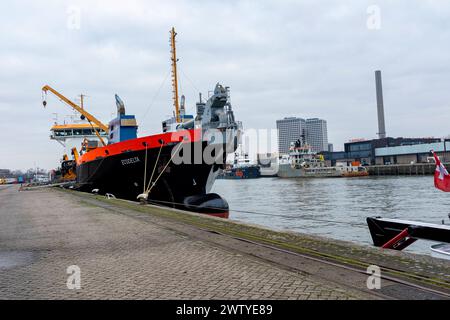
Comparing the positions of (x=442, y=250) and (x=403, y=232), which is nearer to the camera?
(x=442, y=250)

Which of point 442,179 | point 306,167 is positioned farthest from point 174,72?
point 306,167

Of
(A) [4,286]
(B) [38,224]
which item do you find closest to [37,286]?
(A) [4,286]

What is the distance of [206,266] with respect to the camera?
20.0ft

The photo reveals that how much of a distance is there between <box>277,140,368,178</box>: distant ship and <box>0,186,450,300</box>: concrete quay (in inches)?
3119

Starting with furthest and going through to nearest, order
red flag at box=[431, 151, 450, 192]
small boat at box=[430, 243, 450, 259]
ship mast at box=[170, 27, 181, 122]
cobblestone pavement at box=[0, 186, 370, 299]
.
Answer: ship mast at box=[170, 27, 181, 122]
red flag at box=[431, 151, 450, 192]
small boat at box=[430, 243, 450, 259]
cobblestone pavement at box=[0, 186, 370, 299]

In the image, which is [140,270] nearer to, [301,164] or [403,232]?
[403,232]

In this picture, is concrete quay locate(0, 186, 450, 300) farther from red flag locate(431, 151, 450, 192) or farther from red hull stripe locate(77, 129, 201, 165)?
red hull stripe locate(77, 129, 201, 165)

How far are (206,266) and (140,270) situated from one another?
1109mm

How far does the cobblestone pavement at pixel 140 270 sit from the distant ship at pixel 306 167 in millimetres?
80016

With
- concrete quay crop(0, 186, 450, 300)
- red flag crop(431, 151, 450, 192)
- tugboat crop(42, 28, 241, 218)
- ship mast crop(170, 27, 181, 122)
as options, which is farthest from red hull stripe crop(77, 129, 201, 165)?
red flag crop(431, 151, 450, 192)

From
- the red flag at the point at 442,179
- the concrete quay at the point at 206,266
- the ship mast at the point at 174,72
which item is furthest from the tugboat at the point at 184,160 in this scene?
the red flag at the point at 442,179

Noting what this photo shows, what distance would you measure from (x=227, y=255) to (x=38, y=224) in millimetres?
8422

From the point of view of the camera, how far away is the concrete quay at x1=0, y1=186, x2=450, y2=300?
4.80 metres

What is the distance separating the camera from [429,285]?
4.92 m
